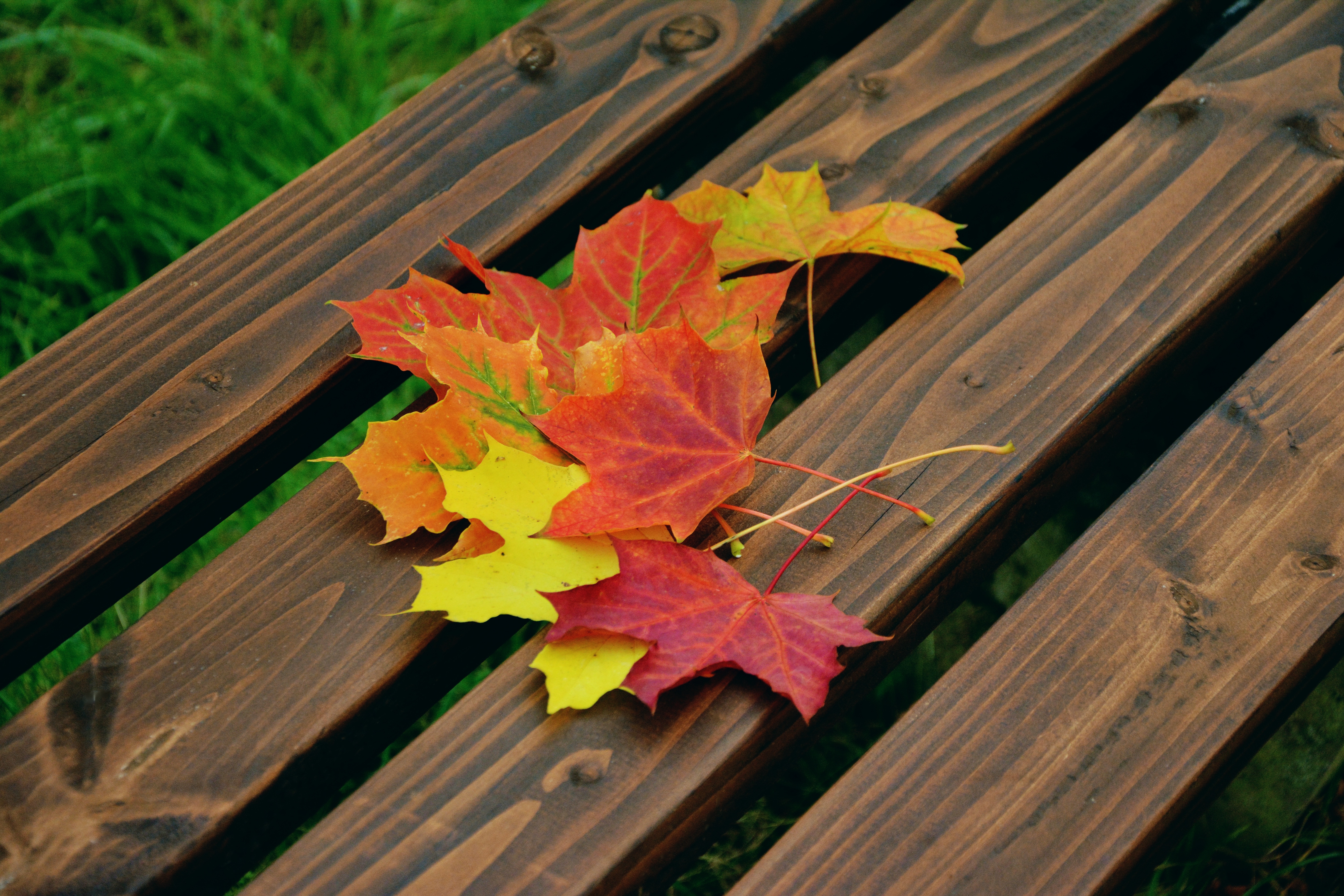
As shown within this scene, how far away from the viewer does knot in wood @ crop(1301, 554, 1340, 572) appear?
87 centimetres

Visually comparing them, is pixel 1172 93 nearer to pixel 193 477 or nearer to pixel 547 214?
pixel 547 214

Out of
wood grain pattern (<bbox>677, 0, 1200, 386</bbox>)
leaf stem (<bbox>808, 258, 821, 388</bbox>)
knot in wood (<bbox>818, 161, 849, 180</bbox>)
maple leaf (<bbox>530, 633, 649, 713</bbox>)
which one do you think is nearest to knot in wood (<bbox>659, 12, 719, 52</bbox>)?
wood grain pattern (<bbox>677, 0, 1200, 386</bbox>)

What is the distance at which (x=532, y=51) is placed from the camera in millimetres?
1262

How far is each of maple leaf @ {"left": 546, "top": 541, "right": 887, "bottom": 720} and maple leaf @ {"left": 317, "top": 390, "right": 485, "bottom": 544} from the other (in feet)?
0.52

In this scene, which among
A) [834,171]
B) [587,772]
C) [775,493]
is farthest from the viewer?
[834,171]

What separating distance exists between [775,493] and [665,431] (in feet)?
0.49

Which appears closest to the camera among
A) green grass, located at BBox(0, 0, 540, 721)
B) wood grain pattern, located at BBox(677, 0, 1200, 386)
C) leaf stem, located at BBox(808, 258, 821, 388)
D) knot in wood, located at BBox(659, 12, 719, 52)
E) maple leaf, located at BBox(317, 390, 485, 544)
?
maple leaf, located at BBox(317, 390, 485, 544)

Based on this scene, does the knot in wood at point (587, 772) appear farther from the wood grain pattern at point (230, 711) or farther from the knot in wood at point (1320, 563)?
the knot in wood at point (1320, 563)

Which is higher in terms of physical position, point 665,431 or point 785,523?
point 665,431

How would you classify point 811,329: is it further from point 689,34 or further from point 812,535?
point 689,34

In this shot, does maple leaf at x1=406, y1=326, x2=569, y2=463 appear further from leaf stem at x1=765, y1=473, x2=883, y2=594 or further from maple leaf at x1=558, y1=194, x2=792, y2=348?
leaf stem at x1=765, y1=473, x2=883, y2=594

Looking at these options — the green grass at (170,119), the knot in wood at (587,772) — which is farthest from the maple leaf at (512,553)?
the green grass at (170,119)

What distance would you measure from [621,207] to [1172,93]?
0.69m

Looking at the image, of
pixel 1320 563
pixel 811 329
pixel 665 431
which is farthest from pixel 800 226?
pixel 1320 563
